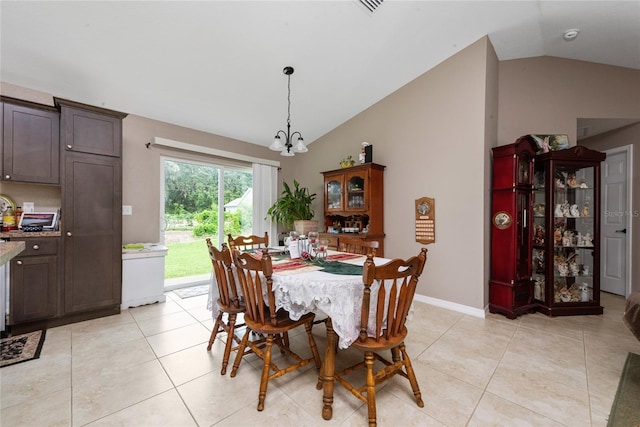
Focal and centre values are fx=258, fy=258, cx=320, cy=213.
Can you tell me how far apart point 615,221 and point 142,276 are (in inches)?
251

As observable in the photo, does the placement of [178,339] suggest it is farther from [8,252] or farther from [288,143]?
[288,143]

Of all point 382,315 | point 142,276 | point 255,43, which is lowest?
point 142,276

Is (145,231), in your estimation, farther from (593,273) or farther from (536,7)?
(593,273)

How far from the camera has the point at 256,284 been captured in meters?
1.57

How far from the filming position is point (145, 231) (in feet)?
11.5

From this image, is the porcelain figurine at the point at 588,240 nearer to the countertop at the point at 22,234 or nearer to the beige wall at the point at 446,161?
the beige wall at the point at 446,161

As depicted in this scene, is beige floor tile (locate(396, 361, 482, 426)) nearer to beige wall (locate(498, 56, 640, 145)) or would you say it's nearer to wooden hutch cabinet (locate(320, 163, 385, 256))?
wooden hutch cabinet (locate(320, 163, 385, 256))

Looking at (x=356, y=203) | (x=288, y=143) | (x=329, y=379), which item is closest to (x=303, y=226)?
(x=356, y=203)

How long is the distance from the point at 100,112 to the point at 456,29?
3.84m

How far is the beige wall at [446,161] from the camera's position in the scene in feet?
9.44

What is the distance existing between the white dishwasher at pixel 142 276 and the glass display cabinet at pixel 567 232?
4.55 metres

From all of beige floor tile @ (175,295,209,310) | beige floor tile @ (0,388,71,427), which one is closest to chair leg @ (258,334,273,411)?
beige floor tile @ (0,388,71,427)

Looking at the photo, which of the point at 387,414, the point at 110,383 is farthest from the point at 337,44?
the point at 110,383

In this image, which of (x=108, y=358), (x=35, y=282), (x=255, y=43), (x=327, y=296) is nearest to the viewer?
(x=327, y=296)
